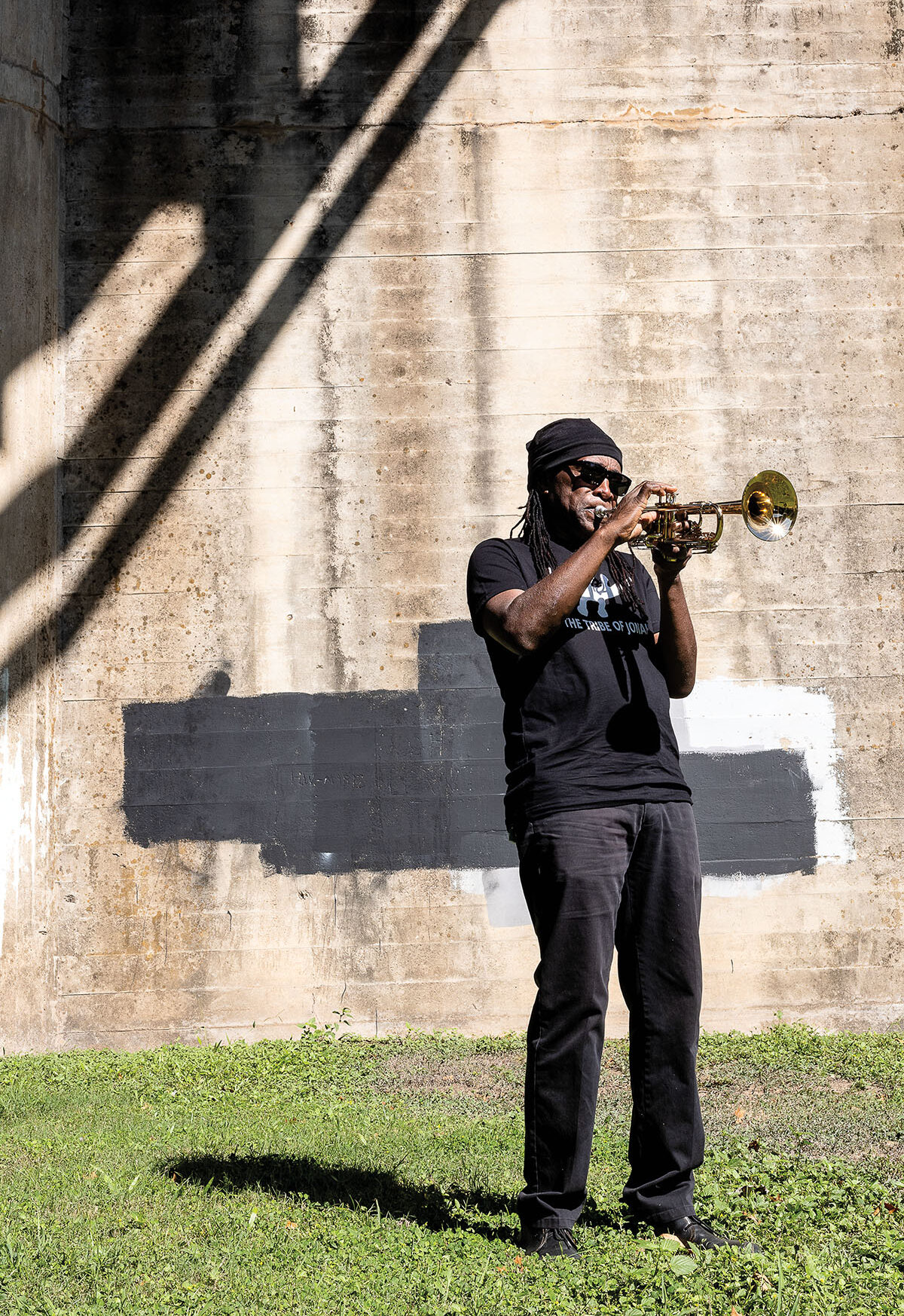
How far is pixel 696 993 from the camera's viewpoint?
123 inches

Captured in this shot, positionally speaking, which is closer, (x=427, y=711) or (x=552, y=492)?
(x=552, y=492)

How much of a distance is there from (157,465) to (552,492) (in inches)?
164

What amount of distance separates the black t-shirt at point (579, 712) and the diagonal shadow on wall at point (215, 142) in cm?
424

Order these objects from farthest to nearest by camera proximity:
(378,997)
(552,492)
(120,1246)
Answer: (378,997) < (552,492) < (120,1246)

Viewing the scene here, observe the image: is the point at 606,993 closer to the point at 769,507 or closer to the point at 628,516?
the point at 628,516

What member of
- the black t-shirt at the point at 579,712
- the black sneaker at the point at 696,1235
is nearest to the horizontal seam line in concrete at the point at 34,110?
the black t-shirt at the point at 579,712

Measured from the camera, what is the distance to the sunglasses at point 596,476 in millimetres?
3363

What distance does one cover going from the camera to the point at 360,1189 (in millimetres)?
3635

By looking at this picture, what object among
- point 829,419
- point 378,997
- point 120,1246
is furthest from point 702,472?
point 120,1246

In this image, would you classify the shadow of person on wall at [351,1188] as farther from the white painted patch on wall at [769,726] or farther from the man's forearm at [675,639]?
the white painted patch on wall at [769,726]

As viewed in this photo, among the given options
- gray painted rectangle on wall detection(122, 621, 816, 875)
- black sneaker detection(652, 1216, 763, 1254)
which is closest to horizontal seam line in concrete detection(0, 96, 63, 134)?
gray painted rectangle on wall detection(122, 621, 816, 875)

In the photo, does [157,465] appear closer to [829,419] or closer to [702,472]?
[702,472]

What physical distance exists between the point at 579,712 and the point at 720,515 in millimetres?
922

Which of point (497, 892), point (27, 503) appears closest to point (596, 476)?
point (497, 892)
